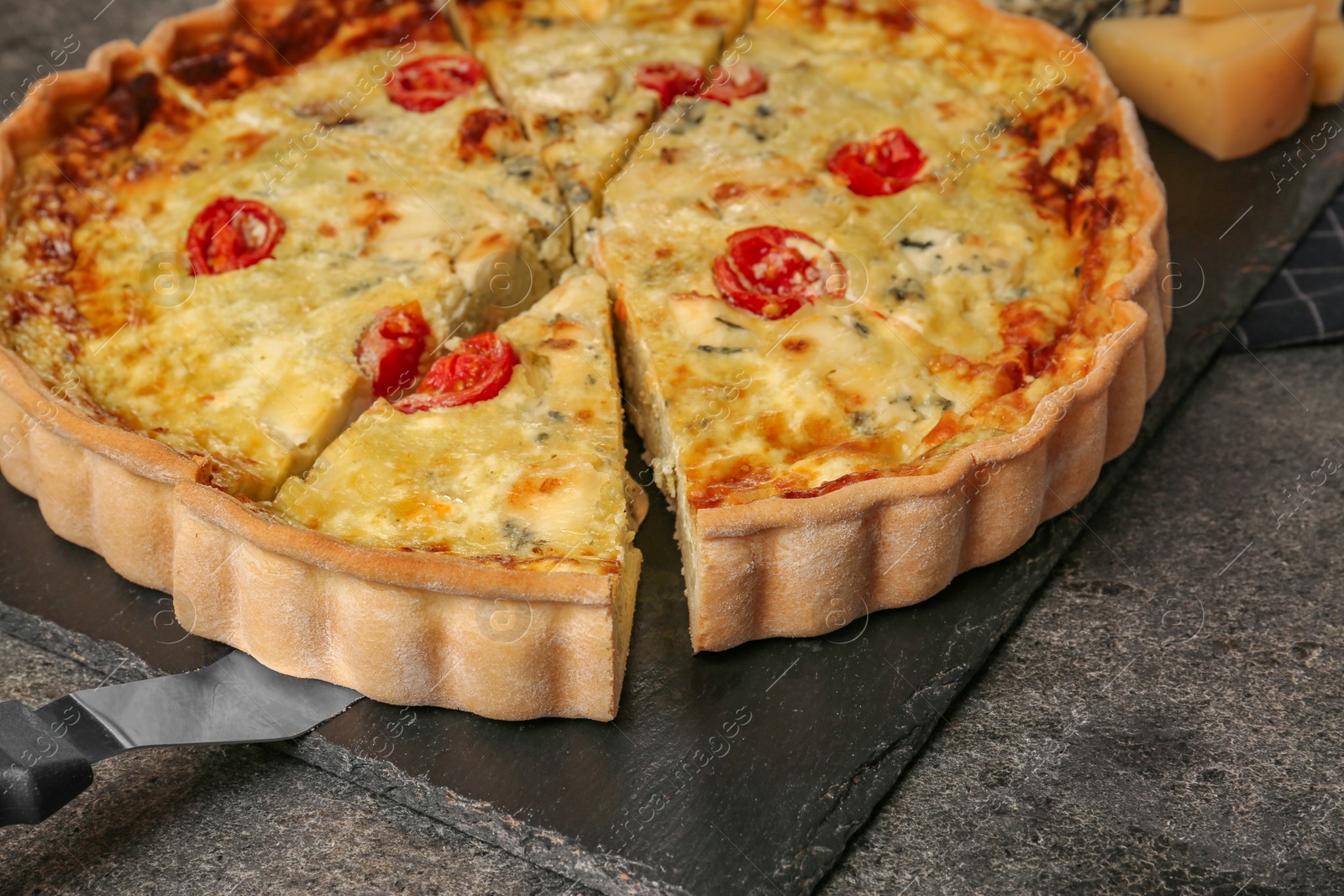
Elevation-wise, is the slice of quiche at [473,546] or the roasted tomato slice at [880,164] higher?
the roasted tomato slice at [880,164]

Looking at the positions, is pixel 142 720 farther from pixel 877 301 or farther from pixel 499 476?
pixel 877 301

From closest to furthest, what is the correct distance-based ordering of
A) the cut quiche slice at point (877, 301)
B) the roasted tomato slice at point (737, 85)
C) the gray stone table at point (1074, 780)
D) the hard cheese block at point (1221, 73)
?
the gray stone table at point (1074, 780), the cut quiche slice at point (877, 301), the roasted tomato slice at point (737, 85), the hard cheese block at point (1221, 73)

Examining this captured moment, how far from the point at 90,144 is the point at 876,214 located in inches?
100

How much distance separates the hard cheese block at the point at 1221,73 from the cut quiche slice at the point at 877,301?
0.78 metres

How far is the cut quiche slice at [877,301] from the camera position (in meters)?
3.42

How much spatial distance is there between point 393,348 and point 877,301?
1379 mm

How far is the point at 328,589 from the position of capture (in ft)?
10.6

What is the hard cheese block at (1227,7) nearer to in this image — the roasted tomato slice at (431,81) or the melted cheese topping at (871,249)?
the melted cheese topping at (871,249)

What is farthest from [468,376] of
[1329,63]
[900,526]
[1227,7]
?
[1329,63]

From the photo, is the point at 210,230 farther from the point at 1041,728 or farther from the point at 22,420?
the point at 1041,728

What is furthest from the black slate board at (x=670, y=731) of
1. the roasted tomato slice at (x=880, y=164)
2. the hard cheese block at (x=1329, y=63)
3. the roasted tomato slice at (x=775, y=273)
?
the hard cheese block at (x=1329, y=63)

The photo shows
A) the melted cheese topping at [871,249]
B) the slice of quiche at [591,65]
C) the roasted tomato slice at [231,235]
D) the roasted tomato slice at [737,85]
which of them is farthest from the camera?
the roasted tomato slice at [737,85]

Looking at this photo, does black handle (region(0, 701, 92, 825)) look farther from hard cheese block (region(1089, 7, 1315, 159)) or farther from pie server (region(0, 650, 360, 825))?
hard cheese block (region(1089, 7, 1315, 159))

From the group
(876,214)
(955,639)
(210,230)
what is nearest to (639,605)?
(955,639)
